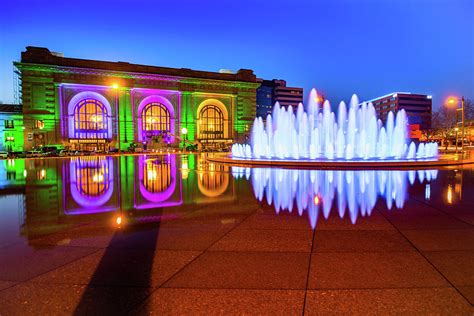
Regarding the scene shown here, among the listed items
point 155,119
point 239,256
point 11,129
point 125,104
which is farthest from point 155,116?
point 239,256

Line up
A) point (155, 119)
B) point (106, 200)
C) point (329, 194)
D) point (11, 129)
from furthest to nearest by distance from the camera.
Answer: point (155, 119), point (11, 129), point (329, 194), point (106, 200)

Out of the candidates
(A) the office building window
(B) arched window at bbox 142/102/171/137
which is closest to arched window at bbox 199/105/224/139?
(B) arched window at bbox 142/102/171/137

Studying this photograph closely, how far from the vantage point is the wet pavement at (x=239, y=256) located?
129 inches

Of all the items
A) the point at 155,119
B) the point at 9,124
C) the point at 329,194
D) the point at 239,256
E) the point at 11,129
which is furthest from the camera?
the point at 155,119

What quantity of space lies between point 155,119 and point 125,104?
707 centimetres

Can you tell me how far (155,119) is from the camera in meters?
65.9

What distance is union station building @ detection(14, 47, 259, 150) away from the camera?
2120 inches

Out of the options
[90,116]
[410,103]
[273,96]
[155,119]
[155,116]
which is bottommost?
[155,119]

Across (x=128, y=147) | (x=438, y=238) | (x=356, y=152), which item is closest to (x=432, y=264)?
(x=438, y=238)

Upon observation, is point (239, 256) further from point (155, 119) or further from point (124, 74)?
point (155, 119)

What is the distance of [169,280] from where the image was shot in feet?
12.3

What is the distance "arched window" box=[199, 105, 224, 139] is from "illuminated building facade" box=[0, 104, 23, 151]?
33.8m

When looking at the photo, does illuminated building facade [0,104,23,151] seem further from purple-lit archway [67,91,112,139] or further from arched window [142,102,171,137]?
arched window [142,102,171,137]

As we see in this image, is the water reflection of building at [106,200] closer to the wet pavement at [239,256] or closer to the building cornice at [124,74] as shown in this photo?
the wet pavement at [239,256]
